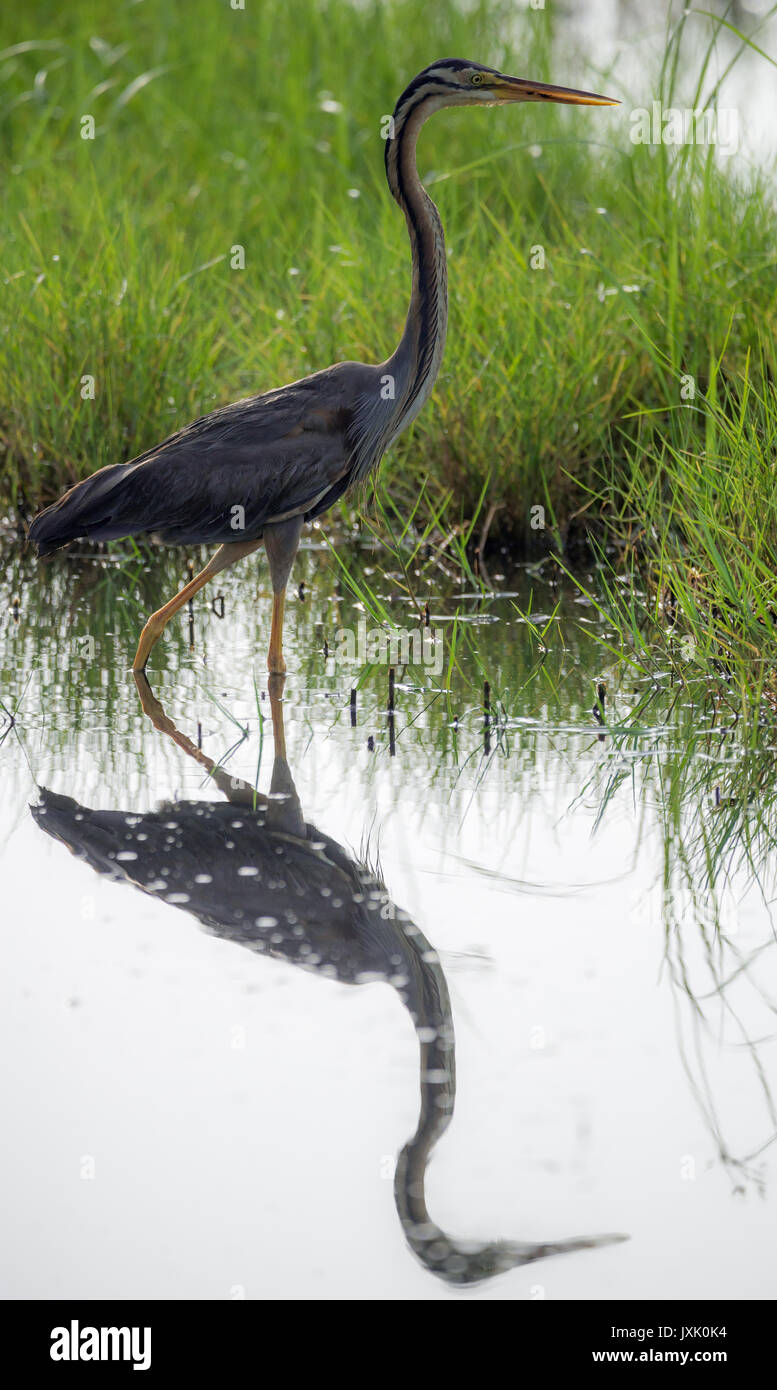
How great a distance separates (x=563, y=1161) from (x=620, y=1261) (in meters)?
0.25

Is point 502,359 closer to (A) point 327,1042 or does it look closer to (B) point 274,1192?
(A) point 327,1042

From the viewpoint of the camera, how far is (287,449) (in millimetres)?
5457

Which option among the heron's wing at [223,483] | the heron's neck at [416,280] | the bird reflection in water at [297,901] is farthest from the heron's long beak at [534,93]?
the bird reflection in water at [297,901]

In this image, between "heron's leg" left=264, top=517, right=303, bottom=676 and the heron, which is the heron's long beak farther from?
"heron's leg" left=264, top=517, right=303, bottom=676

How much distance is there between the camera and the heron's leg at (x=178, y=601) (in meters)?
5.57

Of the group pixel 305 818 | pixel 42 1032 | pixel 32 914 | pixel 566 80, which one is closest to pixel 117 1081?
pixel 42 1032

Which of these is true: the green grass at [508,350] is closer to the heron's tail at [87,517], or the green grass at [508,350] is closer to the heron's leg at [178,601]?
the heron's leg at [178,601]

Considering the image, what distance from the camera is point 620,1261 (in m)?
2.61

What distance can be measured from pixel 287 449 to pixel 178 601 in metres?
0.59

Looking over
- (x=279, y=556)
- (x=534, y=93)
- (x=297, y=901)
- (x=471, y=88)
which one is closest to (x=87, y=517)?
(x=279, y=556)

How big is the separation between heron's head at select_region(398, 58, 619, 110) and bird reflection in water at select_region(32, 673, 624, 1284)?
6.95ft

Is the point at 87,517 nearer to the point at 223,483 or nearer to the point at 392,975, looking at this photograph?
the point at 223,483

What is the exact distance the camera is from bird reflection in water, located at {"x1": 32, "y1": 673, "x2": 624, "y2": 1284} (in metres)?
2.76

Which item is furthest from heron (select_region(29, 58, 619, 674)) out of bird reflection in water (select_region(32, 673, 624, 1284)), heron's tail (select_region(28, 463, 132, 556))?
bird reflection in water (select_region(32, 673, 624, 1284))
